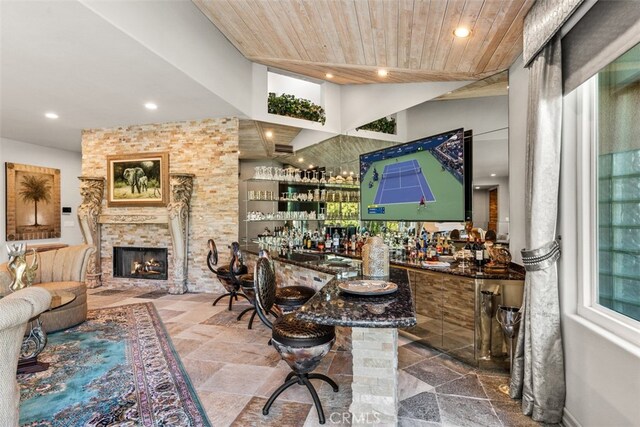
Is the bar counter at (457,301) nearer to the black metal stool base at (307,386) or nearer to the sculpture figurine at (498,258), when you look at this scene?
the sculpture figurine at (498,258)

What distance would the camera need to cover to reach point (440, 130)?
12.8ft

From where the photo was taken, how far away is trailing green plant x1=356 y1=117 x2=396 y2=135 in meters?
4.76

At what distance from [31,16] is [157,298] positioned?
4063mm

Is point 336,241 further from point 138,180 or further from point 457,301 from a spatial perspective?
point 138,180

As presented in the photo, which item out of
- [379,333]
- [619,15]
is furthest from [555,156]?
[379,333]

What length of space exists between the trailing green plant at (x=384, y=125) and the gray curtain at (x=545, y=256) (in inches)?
104

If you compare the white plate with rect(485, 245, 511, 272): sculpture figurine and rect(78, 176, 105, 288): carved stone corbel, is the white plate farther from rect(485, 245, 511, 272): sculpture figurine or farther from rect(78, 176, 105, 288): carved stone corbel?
rect(78, 176, 105, 288): carved stone corbel

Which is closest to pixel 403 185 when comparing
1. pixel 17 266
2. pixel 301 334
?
pixel 301 334

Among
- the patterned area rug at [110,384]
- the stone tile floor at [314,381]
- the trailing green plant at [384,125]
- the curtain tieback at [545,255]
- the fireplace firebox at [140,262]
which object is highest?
the trailing green plant at [384,125]

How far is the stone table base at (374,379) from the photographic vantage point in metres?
1.63

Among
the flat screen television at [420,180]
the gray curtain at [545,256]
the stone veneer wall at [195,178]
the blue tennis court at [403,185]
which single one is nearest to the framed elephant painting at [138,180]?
the stone veneer wall at [195,178]

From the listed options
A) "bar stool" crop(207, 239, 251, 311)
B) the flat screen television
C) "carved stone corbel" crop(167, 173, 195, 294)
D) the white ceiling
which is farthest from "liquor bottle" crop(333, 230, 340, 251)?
"carved stone corbel" crop(167, 173, 195, 294)

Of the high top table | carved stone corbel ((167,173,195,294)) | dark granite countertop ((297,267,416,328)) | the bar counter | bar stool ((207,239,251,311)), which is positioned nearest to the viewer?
dark granite countertop ((297,267,416,328))

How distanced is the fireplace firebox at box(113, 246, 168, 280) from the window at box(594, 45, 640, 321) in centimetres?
620
